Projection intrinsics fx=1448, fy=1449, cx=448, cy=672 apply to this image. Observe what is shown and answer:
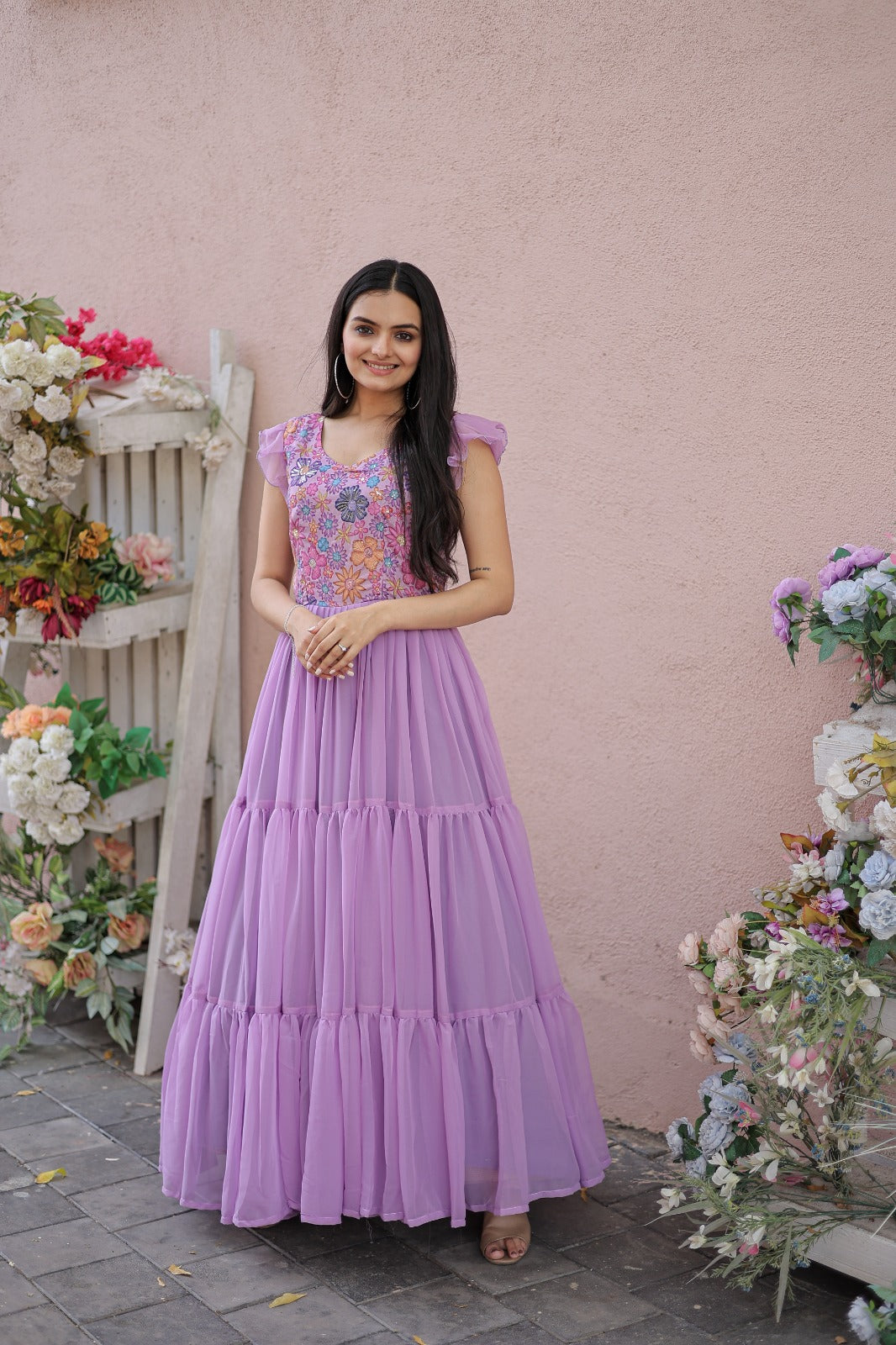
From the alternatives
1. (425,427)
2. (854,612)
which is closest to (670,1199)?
(854,612)

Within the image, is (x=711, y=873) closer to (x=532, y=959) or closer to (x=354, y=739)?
(x=532, y=959)

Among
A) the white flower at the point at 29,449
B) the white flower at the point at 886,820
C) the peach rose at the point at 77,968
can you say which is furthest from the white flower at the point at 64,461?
the white flower at the point at 886,820

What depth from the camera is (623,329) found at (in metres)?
3.29

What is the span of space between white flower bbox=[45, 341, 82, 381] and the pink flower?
1.58 ft

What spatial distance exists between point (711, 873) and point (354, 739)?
96cm

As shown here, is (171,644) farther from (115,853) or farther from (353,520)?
(353,520)

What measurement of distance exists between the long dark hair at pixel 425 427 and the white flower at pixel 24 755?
143cm

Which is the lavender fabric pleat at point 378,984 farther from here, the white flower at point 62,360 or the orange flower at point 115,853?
the orange flower at point 115,853

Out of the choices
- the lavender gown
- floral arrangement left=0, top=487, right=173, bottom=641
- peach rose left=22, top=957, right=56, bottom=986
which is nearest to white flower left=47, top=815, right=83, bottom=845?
peach rose left=22, top=957, right=56, bottom=986

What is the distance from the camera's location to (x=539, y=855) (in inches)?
142

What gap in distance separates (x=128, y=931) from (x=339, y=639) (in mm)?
1543

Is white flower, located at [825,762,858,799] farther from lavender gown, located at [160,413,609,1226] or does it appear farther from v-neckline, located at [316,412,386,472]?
v-neckline, located at [316,412,386,472]

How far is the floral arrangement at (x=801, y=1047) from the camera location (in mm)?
2490

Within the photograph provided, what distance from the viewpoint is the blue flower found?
2852 mm
